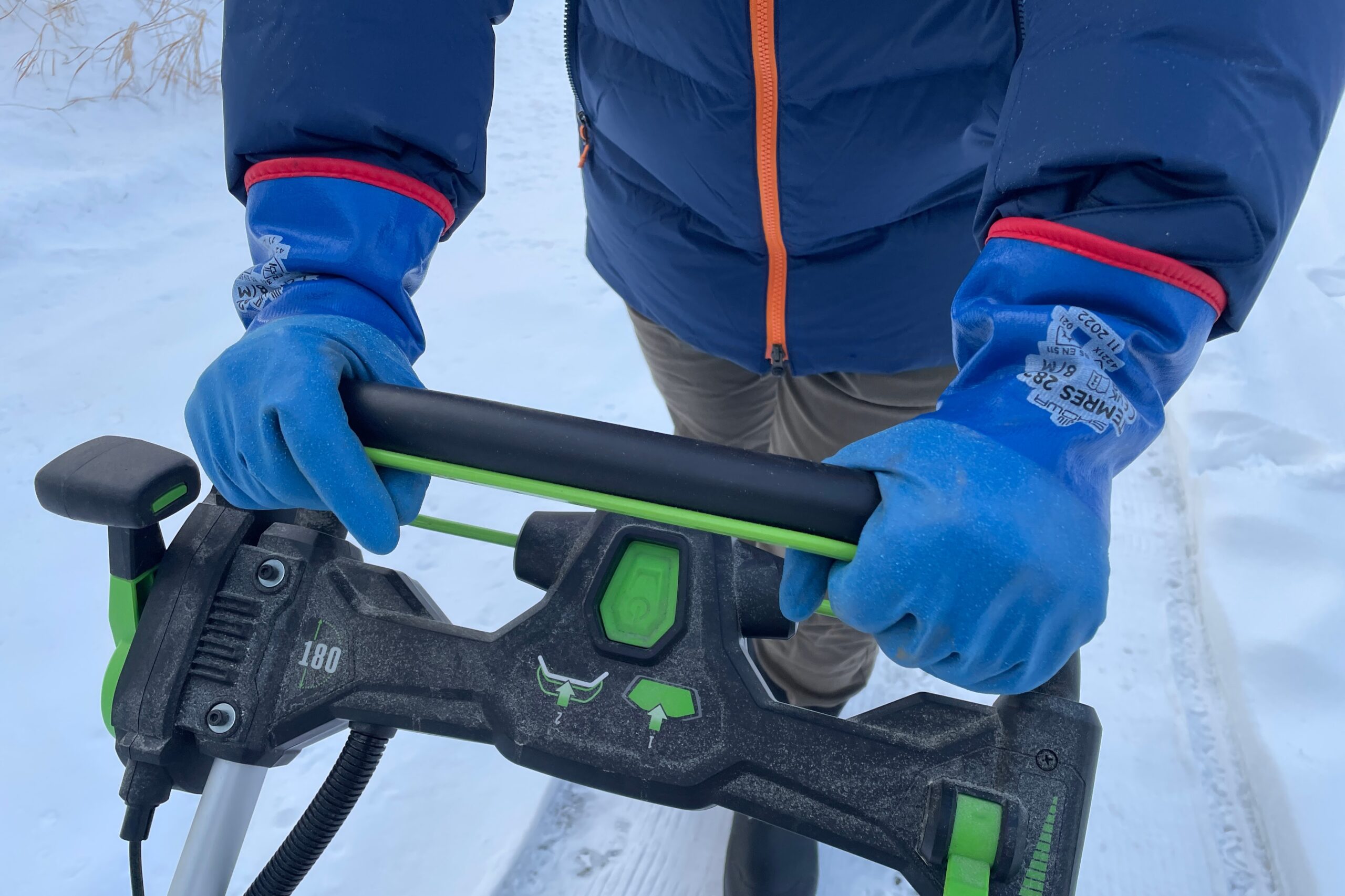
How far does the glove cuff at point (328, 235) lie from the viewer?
730 mm

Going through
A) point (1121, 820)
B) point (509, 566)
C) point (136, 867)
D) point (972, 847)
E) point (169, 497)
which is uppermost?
point (169, 497)

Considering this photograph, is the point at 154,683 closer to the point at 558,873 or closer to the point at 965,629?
the point at 965,629

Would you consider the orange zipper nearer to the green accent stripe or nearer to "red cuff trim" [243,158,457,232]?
"red cuff trim" [243,158,457,232]

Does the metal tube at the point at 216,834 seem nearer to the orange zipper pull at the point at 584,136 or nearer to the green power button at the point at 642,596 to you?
the green power button at the point at 642,596

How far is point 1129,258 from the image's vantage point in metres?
0.55

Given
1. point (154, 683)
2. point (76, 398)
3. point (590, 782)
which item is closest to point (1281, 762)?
point (590, 782)

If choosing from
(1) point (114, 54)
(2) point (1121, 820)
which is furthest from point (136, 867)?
(1) point (114, 54)

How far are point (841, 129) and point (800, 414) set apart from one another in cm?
46

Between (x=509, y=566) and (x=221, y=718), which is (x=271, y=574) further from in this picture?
(x=509, y=566)

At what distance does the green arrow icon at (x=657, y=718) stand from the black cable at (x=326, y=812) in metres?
0.24

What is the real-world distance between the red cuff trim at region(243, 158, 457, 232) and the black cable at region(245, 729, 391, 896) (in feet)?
1.57

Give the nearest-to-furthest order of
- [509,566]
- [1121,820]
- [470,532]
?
[470,532] → [1121,820] → [509,566]

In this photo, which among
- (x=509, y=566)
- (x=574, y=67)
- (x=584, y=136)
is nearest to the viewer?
(x=574, y=67)

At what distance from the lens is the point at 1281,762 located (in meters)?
1.34
